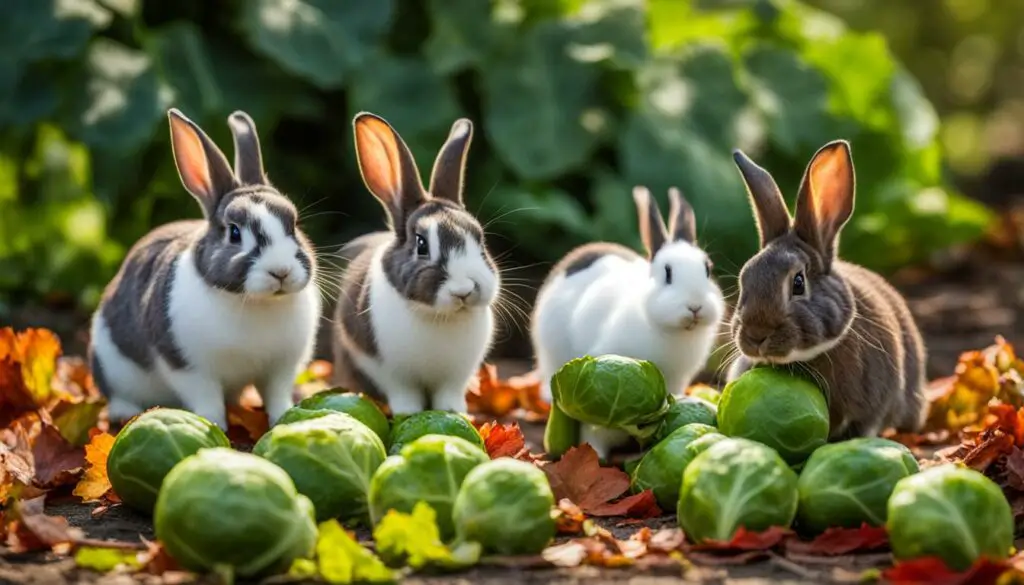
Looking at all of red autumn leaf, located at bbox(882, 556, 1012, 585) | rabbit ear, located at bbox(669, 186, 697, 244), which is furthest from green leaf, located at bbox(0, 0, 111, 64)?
red autumn leaf, located at bbox(882, 556, 1012, 585)

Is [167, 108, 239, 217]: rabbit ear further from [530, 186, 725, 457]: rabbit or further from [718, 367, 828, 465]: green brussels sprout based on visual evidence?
[718, 367, 828, 465]: green brussels sprout

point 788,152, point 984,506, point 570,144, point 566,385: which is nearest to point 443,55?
point 570,144

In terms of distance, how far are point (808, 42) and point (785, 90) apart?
0.71 metres

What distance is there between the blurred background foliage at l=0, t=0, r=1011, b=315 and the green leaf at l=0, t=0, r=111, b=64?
0.04ft

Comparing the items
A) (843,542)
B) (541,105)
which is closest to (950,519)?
(843,542)

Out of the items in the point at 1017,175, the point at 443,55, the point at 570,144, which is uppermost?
the point at 443,55

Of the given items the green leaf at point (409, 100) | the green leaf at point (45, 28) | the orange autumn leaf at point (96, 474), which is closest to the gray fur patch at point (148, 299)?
the orange autumn leaf at point (96, 474)

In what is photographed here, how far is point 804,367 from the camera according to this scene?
4.48 m

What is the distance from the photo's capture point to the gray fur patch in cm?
497

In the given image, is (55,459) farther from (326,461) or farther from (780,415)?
(780,415)

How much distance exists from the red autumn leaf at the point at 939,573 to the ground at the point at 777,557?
0.17 m

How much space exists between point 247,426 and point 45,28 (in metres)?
3.62

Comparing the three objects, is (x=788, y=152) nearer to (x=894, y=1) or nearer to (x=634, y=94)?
(x=634, y=94)

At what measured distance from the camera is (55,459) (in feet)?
15.2
